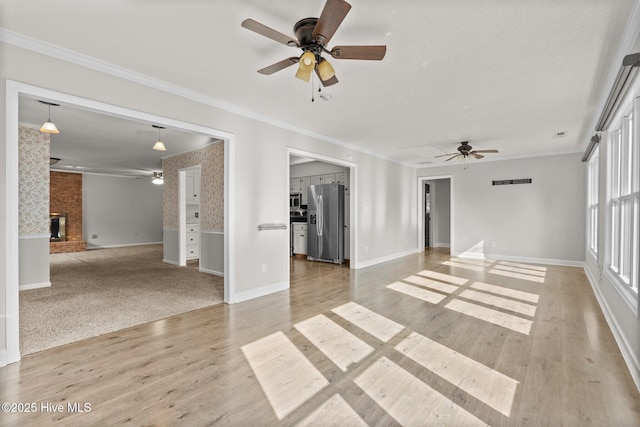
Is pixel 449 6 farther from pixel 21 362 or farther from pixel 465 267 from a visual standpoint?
pixel 465 267

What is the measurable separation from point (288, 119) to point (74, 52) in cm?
248

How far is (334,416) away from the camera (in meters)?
1.74

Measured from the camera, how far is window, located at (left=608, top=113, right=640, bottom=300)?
95.0 inches

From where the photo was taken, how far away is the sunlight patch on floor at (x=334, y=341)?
96.3 inches

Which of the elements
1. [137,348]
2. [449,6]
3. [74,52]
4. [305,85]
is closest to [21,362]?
[137,348]

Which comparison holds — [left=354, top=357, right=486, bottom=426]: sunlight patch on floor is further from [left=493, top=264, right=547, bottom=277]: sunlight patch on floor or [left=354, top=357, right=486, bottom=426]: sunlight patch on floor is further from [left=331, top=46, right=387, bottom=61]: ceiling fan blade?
[left=493, top=264, right=547, bottom=277]: sunlight patch on floor

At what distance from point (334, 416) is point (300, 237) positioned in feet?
20.5

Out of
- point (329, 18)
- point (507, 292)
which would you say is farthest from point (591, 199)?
point (329, 18)

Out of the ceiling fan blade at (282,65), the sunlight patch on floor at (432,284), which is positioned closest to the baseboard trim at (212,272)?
the sunlight patch on floor at (432,284)

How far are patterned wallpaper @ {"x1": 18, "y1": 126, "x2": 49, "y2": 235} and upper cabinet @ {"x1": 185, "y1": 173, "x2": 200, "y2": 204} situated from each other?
2.86 m

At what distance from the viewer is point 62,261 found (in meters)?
7.50

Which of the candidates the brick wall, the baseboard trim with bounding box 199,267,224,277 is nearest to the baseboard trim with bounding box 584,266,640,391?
the baseboard trim with bounding box 199,267,224,277

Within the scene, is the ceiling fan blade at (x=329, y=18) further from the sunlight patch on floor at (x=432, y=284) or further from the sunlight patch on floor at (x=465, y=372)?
the sunlight patch on floor at (x=432, y=284)

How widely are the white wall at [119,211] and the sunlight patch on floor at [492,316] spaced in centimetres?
1120
